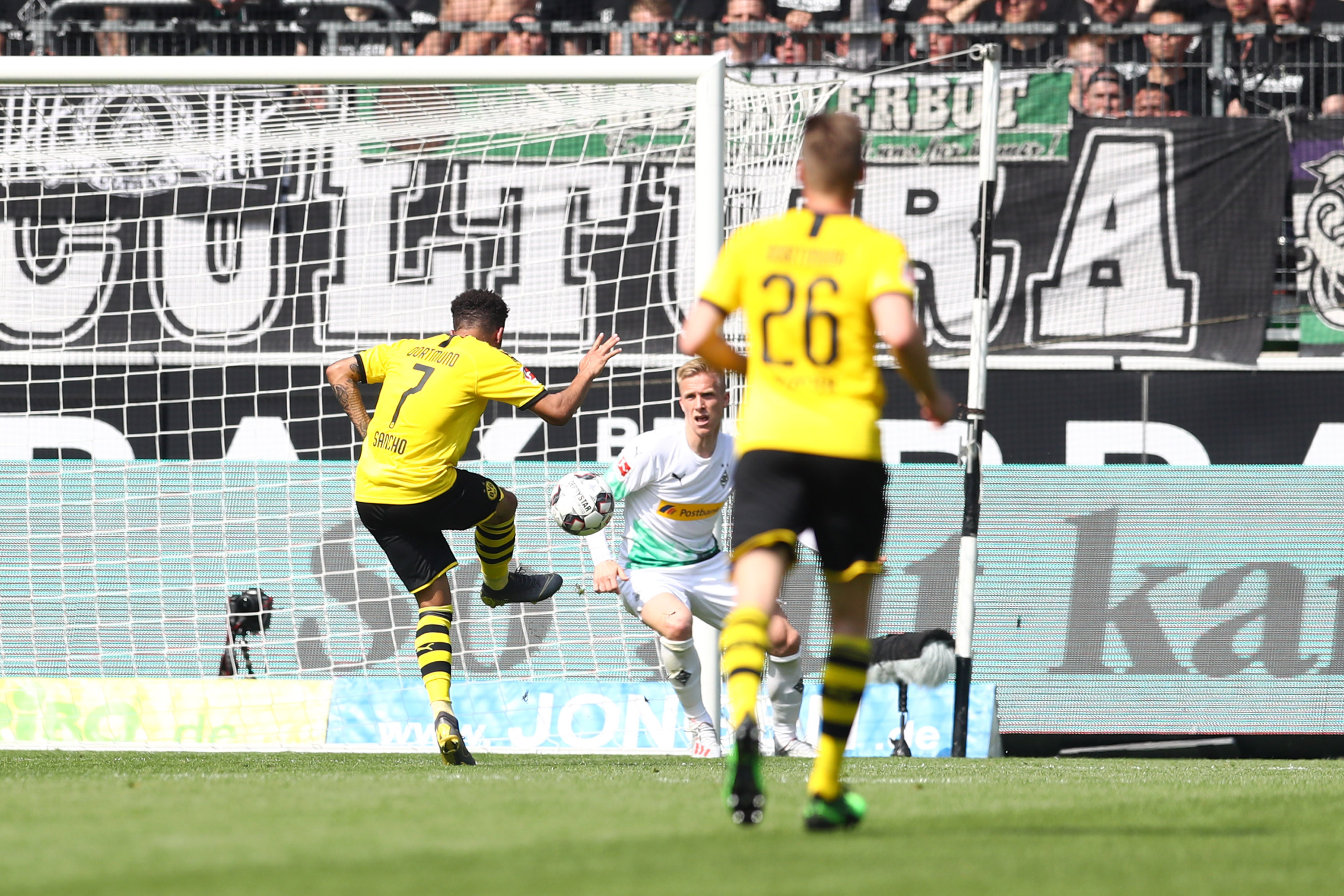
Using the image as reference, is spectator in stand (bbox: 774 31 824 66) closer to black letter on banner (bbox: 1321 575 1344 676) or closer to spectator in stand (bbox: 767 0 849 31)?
spectator in stand (bbox: 767 0 849 31)

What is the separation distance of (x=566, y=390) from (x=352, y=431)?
529cm

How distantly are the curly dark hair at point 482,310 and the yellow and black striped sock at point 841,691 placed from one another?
3.68 metres

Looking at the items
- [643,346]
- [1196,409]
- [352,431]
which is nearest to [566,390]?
[643,346]

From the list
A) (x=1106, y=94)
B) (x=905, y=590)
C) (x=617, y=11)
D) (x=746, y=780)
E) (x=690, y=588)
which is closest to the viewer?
(x=746, y=780)

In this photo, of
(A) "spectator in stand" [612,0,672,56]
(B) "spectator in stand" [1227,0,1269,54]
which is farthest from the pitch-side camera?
(B) "spectator in stand" [1227,0,1269,54]

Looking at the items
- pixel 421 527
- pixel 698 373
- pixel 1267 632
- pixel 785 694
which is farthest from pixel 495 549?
pixel 1267 632

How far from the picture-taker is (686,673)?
8.12 m

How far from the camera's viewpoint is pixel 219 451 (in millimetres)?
11945

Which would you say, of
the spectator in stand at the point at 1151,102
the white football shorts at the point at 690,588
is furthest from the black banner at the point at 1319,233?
the white football shorts at the point at 690,588

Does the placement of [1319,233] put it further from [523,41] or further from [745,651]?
[745,651]

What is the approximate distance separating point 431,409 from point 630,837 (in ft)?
12.8

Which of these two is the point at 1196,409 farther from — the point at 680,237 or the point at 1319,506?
the point at 680,237

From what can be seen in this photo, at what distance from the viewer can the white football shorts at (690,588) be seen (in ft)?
26.9

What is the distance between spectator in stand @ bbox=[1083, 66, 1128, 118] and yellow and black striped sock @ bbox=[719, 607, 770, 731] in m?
9.15
